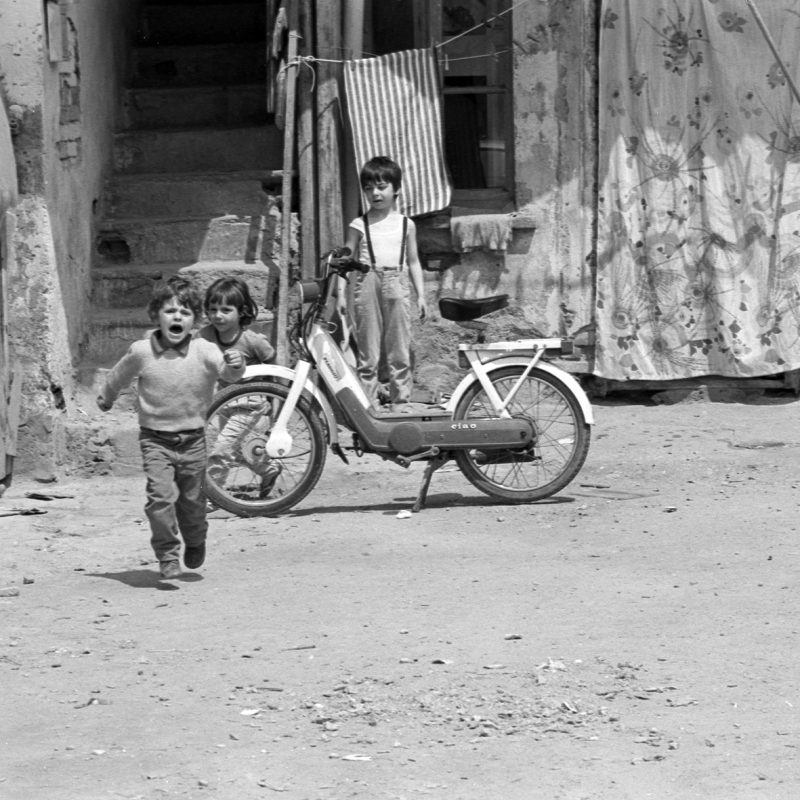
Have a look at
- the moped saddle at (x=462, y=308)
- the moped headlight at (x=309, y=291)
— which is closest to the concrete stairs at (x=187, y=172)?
the moped headlight at (x=309, y=291)

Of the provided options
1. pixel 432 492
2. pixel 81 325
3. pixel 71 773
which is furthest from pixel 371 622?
pixel 81 325

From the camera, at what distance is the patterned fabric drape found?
31.4 feet

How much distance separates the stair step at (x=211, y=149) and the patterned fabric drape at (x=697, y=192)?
2.31 m

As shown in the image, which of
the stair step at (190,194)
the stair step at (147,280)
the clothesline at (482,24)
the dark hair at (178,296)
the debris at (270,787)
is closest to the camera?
the debris at (270,787)

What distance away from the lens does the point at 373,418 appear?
302 inches

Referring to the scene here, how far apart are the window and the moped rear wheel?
289 centimetres

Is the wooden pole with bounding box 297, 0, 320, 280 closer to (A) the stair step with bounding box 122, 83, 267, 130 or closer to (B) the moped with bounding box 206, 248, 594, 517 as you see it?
(A) the stair step with bounding box 122, 83, 267, 130

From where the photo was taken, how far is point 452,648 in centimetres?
543

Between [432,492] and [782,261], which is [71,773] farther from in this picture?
[782,261]

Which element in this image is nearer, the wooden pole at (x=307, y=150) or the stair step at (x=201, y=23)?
the wooden pole at (x=307, y=150)

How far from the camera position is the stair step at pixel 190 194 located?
9.97m

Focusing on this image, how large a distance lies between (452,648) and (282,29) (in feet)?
17.1

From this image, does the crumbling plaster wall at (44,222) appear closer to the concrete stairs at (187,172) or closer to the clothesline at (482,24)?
the concrete stairs at (187,172)

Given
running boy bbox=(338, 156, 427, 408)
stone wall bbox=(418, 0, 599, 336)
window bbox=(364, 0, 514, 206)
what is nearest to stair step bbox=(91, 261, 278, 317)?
running boy bbox=(338, 156, 427, 408)
